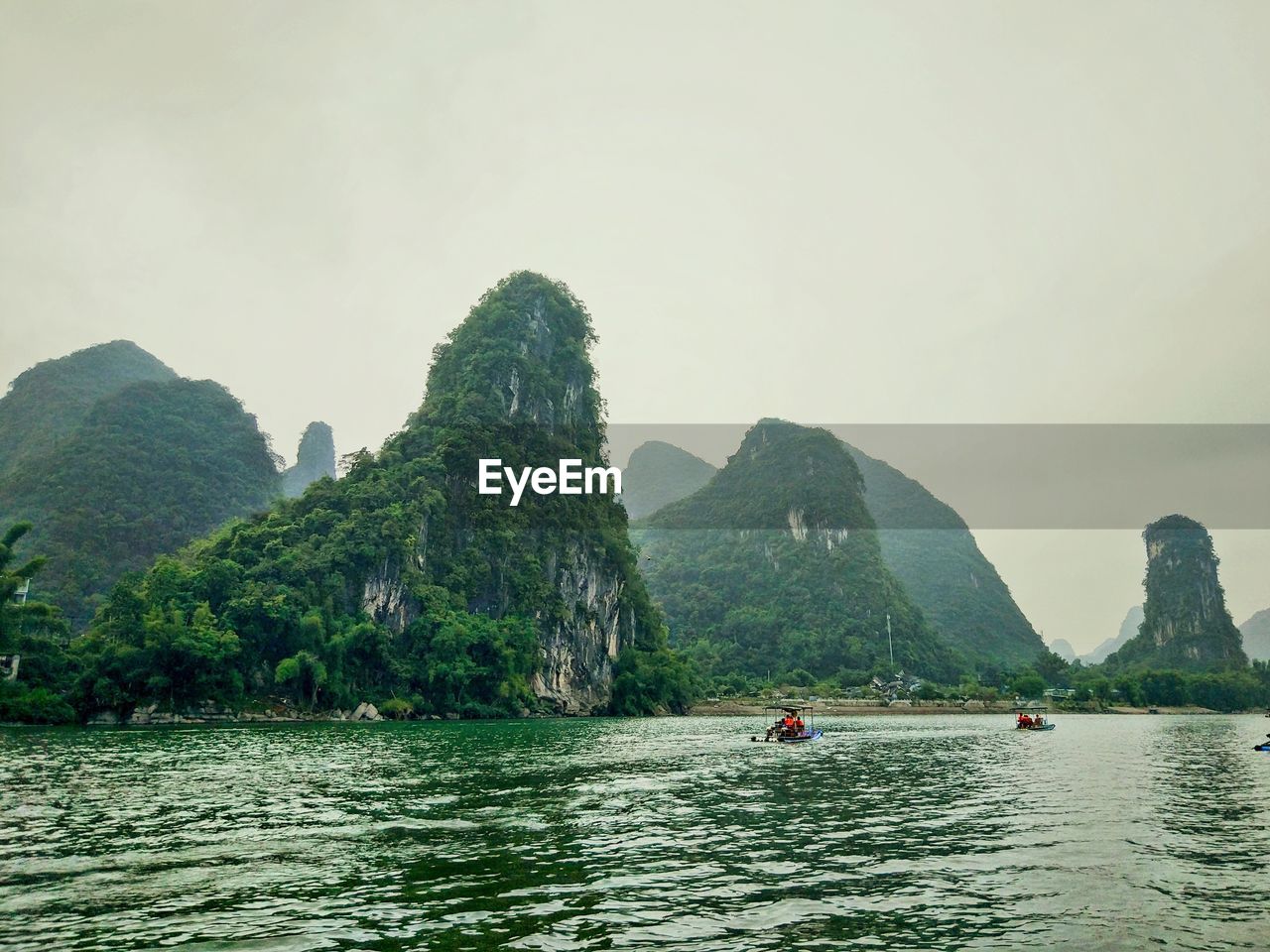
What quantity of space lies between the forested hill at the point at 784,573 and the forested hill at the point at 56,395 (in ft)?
291

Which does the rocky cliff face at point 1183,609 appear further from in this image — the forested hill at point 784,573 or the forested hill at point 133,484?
the forested hill at point 133,484

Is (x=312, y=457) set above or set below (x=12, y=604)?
above

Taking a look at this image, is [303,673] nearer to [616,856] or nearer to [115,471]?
[115,471]

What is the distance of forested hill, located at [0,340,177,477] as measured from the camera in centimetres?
10938

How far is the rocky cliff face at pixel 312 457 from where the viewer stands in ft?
Result: 523

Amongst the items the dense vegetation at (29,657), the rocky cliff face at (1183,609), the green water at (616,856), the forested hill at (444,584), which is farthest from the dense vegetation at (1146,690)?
the dense vegetation at (29,657)

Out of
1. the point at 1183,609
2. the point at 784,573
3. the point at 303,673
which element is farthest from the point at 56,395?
the point at 1183,609

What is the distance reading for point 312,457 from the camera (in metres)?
164

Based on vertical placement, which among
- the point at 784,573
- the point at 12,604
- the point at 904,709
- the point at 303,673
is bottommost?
the point at 904,709

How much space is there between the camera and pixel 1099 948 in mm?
8094

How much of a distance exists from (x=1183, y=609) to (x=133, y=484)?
Result: 168627mm

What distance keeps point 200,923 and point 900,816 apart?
41.7 ft

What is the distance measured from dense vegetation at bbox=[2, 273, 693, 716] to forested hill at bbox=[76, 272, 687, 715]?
15 centimetres

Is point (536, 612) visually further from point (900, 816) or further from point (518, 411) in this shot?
point (900, 816)
